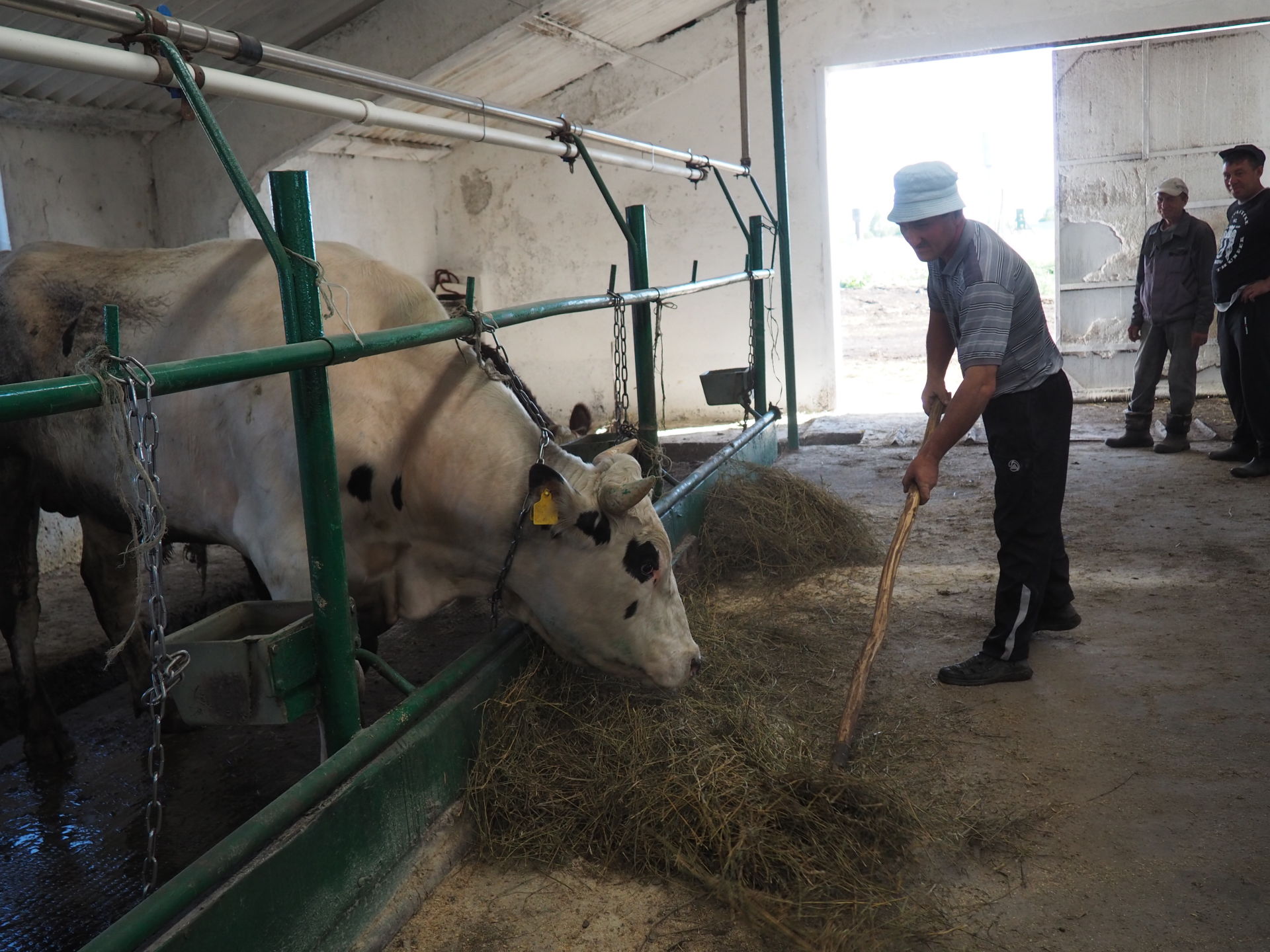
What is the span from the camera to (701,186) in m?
10.6

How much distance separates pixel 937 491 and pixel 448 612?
3190mm

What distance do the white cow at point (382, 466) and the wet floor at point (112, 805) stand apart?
2.43 ft

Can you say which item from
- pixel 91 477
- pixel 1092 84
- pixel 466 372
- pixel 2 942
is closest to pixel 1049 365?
pixel 466 372

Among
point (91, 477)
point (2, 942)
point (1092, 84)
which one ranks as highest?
point (1092, 84)

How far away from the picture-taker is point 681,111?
10.5m

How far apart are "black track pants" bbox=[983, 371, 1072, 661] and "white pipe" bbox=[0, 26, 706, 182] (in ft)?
6.53

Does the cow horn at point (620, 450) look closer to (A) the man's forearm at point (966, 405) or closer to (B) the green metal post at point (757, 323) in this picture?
(A) the man's forearm at point (966, 405)

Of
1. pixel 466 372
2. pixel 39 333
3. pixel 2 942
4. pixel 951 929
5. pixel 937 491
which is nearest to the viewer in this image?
pixel 951 929

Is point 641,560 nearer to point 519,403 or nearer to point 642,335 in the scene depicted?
point 519,403

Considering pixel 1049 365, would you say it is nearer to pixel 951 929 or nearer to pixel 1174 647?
pixel 1174 647

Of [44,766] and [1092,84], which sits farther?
[1092,84]

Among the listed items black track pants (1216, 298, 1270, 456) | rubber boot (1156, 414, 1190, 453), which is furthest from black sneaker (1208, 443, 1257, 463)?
rubber boot (1156, 414, 1190, 453)

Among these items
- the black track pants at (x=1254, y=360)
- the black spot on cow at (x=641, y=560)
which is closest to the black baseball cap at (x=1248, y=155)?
the black track pants at (x=1254, y=360)

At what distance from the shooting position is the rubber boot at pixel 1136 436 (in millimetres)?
7453
